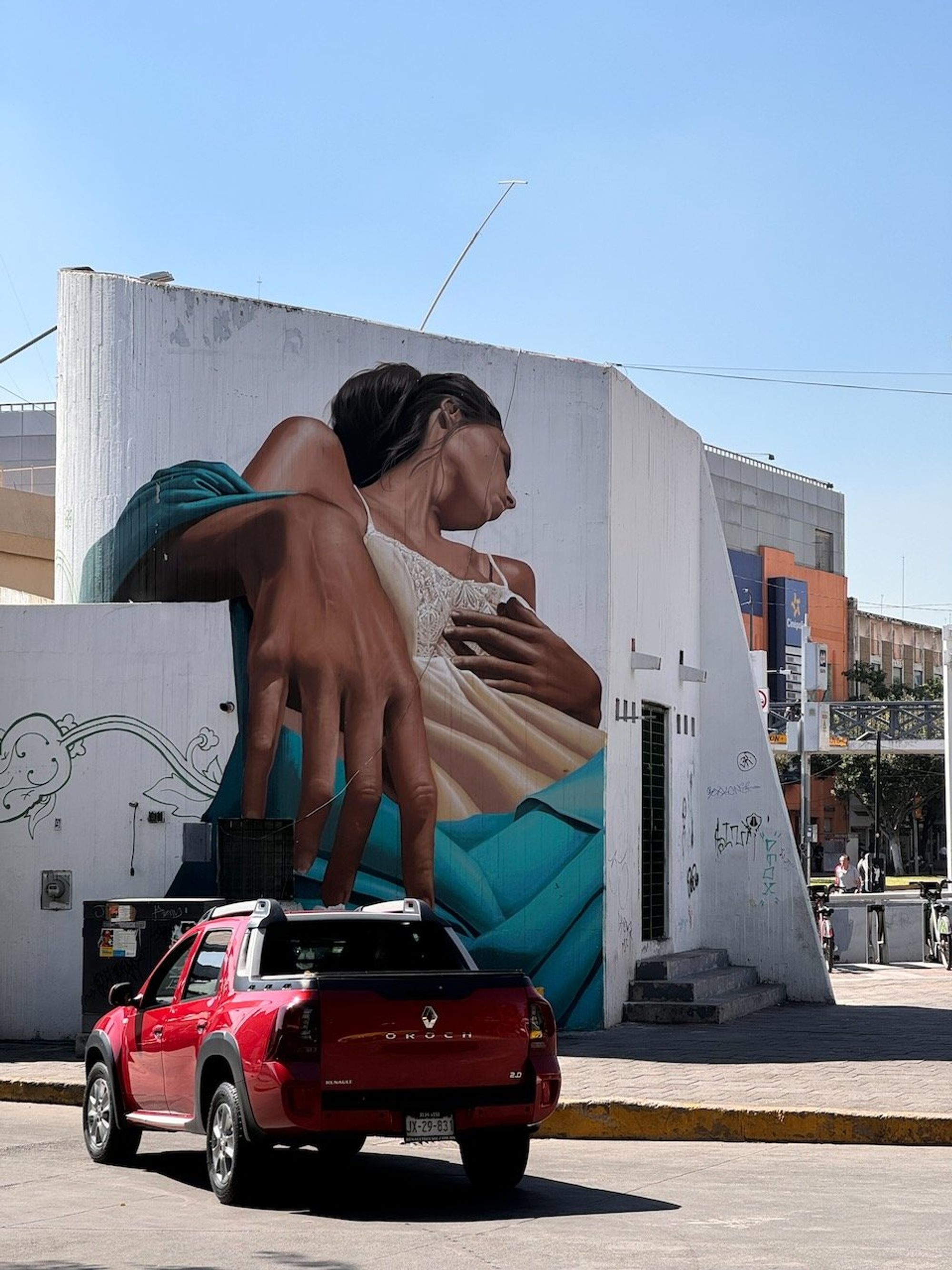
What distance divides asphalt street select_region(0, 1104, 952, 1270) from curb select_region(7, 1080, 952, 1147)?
148 mm

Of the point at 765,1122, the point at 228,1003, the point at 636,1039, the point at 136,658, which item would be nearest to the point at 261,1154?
the point at 228,1003

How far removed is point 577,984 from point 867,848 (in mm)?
68052

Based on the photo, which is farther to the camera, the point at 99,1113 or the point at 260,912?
the point at 99,1113

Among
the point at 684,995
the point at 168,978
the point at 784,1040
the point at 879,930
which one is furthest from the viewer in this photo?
the point at 879,930

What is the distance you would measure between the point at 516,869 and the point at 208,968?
762 centimetres

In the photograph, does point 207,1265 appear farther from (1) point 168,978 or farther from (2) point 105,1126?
(2) point 105,1126

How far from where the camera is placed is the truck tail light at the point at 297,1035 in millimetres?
9438

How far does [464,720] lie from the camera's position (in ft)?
60.0

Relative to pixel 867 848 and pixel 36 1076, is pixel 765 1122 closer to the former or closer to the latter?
pixel 36 1076

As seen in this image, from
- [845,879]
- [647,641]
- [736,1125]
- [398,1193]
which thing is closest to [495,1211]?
[398,1193]

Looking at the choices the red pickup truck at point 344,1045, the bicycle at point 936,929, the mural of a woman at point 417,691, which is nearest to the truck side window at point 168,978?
the red pickup truck at point 344,1045

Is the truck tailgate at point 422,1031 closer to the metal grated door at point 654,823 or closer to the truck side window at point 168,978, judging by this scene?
the truck side window at point 168,978

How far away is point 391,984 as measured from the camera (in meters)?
9.72

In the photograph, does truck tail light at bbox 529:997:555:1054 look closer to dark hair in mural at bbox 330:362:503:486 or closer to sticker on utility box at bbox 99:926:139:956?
sticker on utility box at bbox 99:926:139:956
